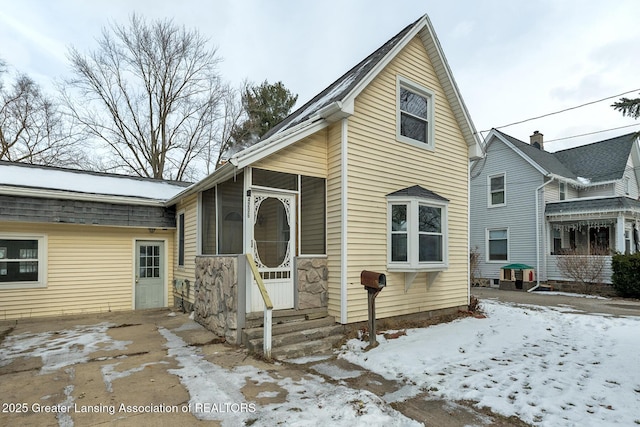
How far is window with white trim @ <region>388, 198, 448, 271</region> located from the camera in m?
6.73

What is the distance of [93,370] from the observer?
4512 millimetres

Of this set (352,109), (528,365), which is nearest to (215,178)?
(352,109)

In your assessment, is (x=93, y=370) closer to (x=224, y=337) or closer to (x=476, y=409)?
(x=224, y=337)

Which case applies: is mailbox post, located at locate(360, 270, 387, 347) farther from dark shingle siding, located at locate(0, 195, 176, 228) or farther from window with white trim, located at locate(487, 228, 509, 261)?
window with white trim, located at locate(487, 228, 509, 261)

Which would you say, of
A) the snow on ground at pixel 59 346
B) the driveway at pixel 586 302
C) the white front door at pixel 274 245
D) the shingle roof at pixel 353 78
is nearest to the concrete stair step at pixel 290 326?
the white front door at pixel 274 245

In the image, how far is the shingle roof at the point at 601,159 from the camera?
15.8 meters

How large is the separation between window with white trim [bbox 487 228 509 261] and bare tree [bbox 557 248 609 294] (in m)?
2.56

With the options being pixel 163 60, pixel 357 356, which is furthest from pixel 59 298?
pixel 163 60

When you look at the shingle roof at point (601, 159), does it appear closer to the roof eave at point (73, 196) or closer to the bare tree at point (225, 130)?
the roof eave at point (73, 196)

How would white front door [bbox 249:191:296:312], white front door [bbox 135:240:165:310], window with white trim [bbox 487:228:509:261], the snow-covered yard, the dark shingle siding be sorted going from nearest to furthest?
the snow-covered yard < white front door [bbox 249:191:296:312] < the dark shingle siding < white front door [bbox 135:240:165:310] < window with white trim [bbox 487:228:509:261]

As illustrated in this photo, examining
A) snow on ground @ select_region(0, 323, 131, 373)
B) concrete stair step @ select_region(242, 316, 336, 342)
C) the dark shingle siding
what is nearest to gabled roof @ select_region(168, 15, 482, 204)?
the dark shingle siding

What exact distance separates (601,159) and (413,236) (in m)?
16.0

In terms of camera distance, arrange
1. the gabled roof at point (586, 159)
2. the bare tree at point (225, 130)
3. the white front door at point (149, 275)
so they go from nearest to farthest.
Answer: the white front door at point (149, 275) → the gabled roof at point (586, 159) → the bare tree at point (225, 130)

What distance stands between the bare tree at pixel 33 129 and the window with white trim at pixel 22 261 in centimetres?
1300
